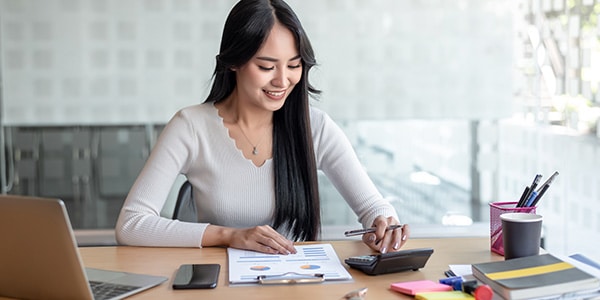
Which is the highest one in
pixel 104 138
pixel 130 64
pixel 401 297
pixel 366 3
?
pixel 366 3

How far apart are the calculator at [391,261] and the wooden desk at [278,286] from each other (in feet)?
0.04

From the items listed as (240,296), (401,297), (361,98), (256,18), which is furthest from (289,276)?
(361,98)

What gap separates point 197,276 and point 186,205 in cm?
92

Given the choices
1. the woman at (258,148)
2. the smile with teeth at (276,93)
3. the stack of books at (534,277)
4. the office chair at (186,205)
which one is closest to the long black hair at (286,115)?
the woman at (258,148)

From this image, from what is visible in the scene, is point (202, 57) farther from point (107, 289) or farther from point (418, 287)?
point (418, 287)

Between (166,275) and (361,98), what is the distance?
2.12 m

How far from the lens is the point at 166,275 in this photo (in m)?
1.90

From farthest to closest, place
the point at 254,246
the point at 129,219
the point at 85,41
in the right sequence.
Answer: the point at 85,41 → the point at 129,219 → the point at 254,246

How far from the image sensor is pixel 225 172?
2572mm

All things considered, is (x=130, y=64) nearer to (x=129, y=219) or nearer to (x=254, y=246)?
(x=129, y=219)

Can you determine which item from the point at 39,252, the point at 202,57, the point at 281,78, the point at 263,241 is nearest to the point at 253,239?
the point at 263,241

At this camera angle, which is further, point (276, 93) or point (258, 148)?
point (258, 148)

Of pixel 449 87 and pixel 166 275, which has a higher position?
pixel 449 87

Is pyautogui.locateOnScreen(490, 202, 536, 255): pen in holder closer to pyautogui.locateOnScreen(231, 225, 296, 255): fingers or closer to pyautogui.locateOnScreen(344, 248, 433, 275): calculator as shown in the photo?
pyautogui.locateOnScreen(344, 248, 433, 275): calculator
